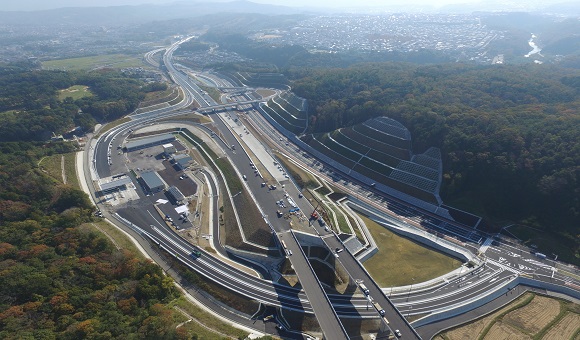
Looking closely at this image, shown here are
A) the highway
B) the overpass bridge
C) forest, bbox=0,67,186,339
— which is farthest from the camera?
the overpass bridge

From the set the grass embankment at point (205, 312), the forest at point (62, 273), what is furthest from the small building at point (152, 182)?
the grass embankment at point (205, 312)

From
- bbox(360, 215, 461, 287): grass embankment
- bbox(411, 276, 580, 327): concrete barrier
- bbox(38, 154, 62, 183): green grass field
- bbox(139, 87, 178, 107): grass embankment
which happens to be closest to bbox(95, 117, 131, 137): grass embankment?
bbox(139, 87, 178, 107): grass embankment

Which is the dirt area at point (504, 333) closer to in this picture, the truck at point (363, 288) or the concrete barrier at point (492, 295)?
the concrete barrier at point (492, 295)

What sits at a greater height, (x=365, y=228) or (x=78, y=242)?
(x=78, y=242)

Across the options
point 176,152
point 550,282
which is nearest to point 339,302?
point 550,282

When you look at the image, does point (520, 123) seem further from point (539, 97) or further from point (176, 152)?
point (176, 152)

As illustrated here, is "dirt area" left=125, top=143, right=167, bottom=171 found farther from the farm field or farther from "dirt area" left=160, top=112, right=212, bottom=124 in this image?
the farm field
